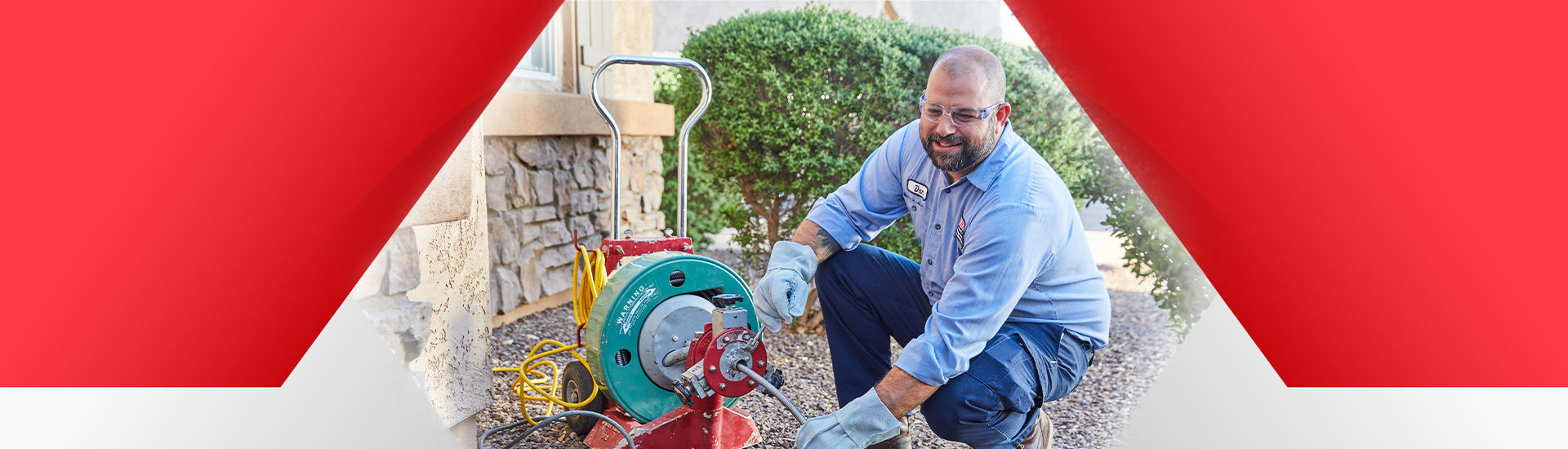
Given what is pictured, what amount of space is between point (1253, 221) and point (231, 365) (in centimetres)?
233

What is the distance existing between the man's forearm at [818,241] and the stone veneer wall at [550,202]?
1565 millimetres

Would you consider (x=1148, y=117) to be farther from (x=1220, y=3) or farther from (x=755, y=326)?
(x=755, y=326)

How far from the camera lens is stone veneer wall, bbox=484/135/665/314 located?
384 cm

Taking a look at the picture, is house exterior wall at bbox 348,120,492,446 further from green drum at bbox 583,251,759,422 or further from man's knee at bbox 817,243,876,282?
man's knee at bbox 817,243,876,282

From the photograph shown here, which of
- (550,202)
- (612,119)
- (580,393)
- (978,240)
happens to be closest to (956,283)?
(978,240)

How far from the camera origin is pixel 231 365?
2105mm

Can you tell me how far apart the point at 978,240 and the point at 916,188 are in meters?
0.41

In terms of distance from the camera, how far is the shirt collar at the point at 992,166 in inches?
87.7

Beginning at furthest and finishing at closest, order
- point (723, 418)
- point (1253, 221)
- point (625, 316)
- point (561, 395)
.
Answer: point (561, 395), point (723, 418), point (625, 316), point (1253, 221)

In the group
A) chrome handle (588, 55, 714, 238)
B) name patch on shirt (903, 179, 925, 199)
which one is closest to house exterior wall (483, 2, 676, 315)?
chrome handle (588, 55, 714, 238)

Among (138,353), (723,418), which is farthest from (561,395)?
(138,353)

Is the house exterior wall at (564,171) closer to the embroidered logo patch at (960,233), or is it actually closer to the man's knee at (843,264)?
the man's knee at (843,264)

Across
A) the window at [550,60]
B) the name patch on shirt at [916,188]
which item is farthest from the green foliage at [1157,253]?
the window at [550,60]

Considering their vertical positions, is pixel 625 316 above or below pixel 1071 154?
below
